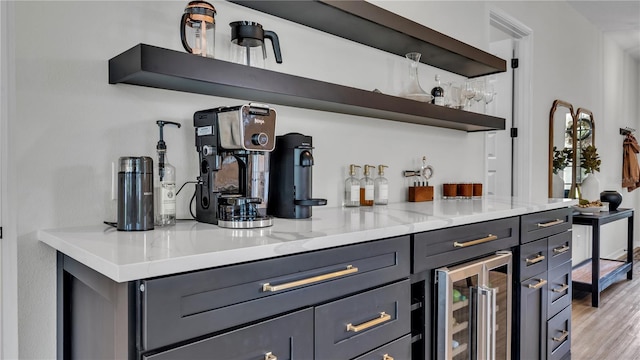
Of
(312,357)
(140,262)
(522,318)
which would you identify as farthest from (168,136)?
(522,318)

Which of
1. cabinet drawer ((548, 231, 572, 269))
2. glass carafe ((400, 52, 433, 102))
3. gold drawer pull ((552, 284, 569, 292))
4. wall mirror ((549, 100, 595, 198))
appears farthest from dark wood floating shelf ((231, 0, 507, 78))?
wall mirror ((549, 100, 595, 198))

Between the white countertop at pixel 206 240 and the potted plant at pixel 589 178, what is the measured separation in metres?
3.42

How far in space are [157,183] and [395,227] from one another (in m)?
0.77

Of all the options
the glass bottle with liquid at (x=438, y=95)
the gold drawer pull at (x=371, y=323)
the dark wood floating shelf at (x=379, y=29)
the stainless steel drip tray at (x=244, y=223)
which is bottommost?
the gold drawer pull at (x=371, y=323)

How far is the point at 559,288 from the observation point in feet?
7.77

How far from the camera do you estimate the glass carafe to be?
2.30 metres

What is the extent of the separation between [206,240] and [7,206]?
1.89 ft

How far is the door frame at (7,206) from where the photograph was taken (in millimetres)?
1203

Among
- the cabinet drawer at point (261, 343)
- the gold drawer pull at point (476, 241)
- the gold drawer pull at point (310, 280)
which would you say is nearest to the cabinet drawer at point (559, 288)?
the gold drawer pull at point (476, 241)

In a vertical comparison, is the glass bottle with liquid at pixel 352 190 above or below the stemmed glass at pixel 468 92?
below

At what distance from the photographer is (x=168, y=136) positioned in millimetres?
1515

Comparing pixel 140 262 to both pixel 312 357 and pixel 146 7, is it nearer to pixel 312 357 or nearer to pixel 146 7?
pixel 312 357

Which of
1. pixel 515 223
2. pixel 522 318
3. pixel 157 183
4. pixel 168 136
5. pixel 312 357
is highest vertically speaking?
pixel 168 136

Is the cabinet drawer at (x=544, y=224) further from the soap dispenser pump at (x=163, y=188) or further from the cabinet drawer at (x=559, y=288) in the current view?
the soap dispenser pump at (x=163, y=188)
